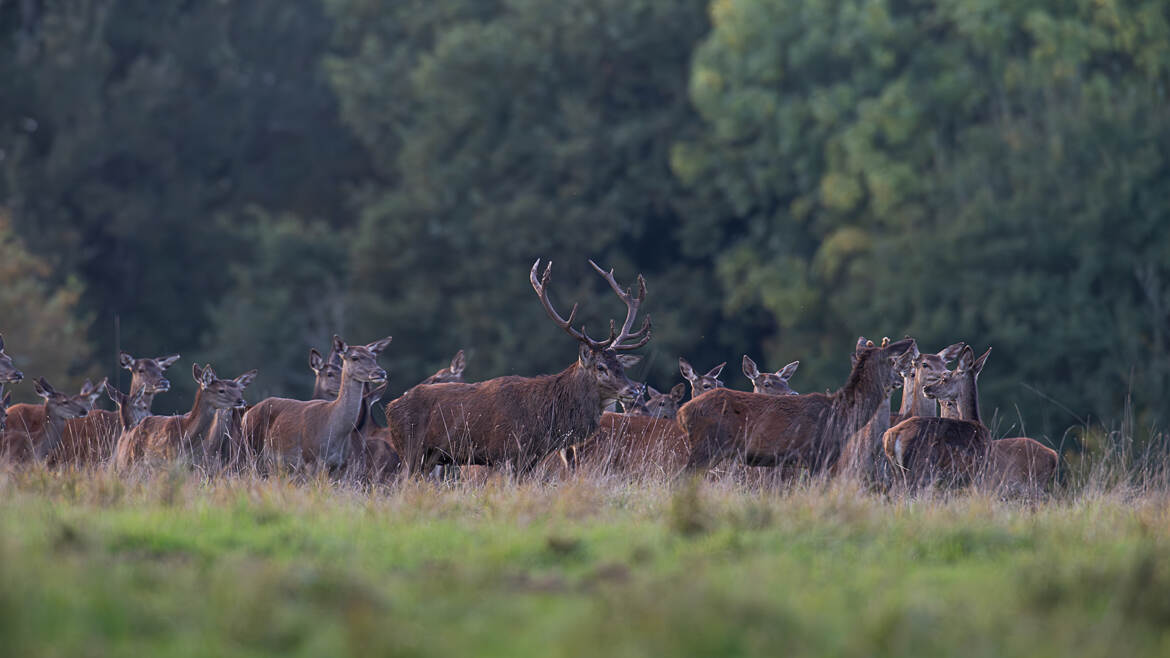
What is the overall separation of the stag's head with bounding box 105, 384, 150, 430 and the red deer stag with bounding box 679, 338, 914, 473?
476 centimetres

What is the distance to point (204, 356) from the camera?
3038cm

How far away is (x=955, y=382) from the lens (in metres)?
12.0

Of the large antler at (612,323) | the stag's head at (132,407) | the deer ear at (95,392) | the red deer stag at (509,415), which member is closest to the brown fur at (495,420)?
the red deer stag at (509,415)

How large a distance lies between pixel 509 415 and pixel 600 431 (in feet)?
3.00

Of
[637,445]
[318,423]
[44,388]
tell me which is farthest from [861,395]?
[44,388]

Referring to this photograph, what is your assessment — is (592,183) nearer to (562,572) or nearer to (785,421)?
(785,421)

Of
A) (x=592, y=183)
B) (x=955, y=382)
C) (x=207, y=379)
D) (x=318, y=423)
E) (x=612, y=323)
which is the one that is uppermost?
(x=592, y=183)

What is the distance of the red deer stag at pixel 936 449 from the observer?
34.3ft

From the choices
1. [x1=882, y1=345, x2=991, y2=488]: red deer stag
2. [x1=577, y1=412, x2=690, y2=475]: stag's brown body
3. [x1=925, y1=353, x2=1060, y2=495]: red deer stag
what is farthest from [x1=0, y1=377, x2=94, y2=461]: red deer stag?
[x1=925, y1=353, x2=1060, y2=495]: red deer stag

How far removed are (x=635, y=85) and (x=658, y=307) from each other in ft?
15.1

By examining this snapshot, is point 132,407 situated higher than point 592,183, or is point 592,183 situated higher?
point 592,183

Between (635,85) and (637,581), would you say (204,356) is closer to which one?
(635,85)

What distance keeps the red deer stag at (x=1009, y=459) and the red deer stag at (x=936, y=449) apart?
118mm

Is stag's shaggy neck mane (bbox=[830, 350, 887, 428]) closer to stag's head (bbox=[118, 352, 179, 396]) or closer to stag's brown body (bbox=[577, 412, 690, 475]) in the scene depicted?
stag's brown body (bbox=[577, 412, 690, 475])
